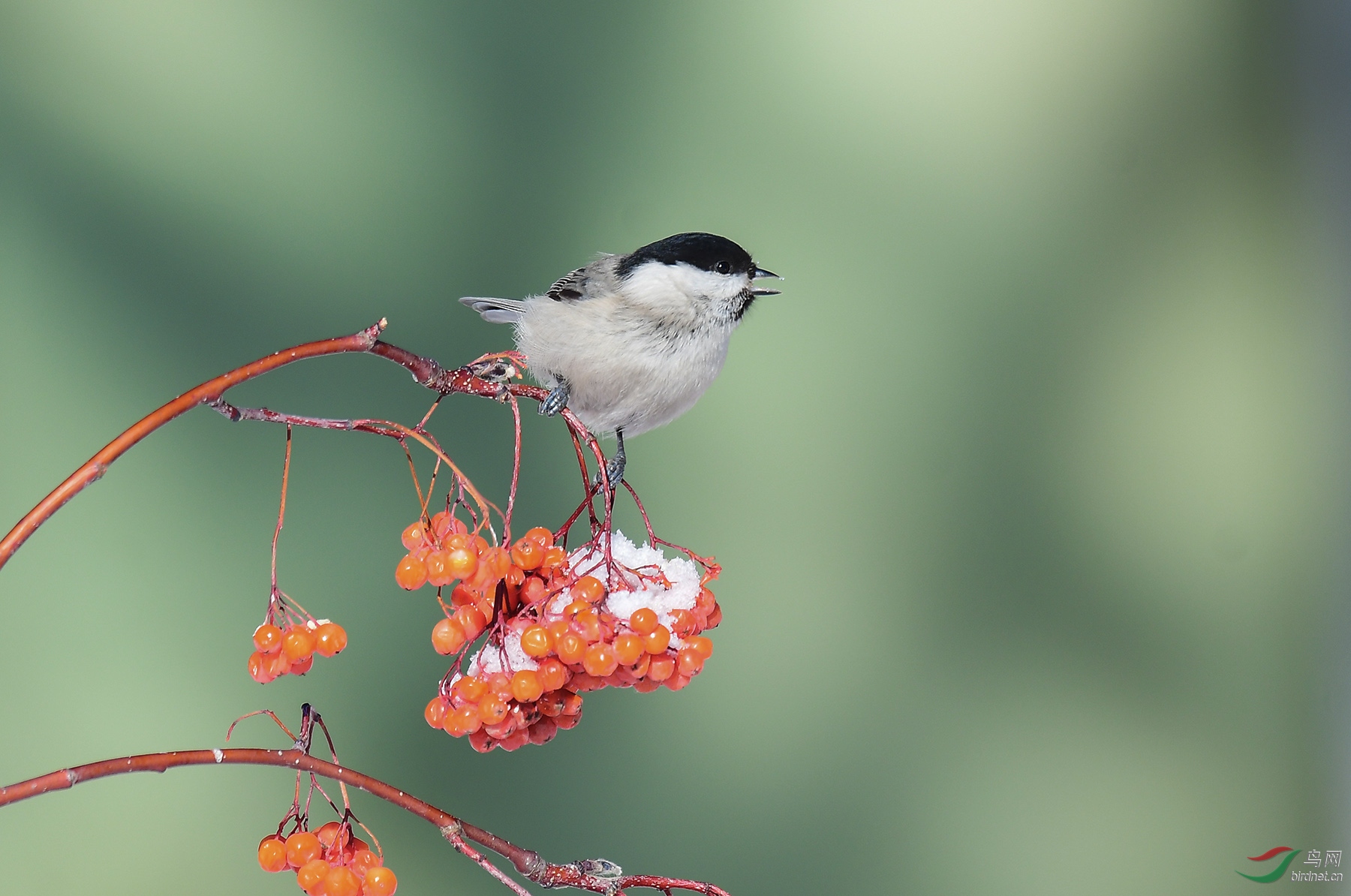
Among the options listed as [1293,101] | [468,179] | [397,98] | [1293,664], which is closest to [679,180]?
[468,179]

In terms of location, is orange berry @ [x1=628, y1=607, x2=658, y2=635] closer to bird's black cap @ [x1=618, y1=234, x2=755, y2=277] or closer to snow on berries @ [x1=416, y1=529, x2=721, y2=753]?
snow on berries @ [x1=416, y1=529, x2=721, y2=753]

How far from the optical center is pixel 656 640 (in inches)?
24.2

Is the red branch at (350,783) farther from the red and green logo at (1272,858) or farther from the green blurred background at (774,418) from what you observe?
the red and green logo at (1272,858)

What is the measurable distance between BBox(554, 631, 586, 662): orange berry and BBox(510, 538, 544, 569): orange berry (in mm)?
64

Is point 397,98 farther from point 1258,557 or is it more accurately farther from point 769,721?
point 1258,557

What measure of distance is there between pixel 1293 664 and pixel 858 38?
138cm

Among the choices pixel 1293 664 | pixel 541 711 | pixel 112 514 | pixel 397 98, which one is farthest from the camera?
pixel 1293 664

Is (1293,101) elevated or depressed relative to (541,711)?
elevated

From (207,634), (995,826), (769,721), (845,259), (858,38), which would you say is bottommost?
(995,826)

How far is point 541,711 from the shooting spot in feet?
2.21

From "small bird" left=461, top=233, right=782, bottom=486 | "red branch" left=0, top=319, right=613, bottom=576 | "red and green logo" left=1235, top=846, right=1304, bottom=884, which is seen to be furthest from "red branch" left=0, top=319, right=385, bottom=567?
"red and green logo" left=1235, top=846, right=1304, bottom=884

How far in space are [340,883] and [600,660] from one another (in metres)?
0.20

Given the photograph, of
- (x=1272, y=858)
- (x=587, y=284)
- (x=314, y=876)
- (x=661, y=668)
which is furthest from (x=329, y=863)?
(x=1272, y=858)

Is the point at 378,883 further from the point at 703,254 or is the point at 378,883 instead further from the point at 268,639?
the point at 703,254
